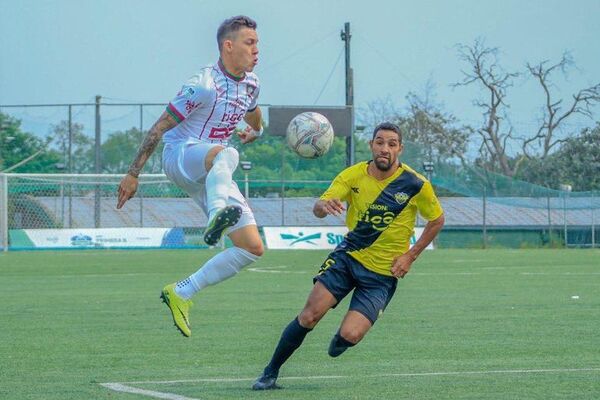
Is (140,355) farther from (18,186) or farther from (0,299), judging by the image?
(18,186)

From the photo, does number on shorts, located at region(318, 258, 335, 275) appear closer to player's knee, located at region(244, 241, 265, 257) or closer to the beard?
player's knee, located at region(244, 241, 265, 257)

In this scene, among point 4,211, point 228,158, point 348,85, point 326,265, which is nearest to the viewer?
point 228,158

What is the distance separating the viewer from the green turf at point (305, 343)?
31.0 ft

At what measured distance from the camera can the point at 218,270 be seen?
970 cm

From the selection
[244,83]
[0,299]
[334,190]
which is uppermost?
[244,83]

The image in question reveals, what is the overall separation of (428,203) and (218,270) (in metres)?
1.62

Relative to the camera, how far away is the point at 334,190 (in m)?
9.73

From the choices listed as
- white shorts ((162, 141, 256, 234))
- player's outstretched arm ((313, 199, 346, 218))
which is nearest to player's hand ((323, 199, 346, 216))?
player's outstretched arm ((313, 199, 346, 218))

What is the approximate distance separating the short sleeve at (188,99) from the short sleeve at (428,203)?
171 cm

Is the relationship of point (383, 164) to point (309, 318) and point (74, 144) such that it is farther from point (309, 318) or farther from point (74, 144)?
point (74, 144)

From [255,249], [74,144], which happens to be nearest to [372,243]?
[255,249]

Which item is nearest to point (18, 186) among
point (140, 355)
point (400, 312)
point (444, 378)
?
point (400, 312)

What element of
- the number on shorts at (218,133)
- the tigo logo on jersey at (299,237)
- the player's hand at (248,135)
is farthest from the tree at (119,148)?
the number on shorts at (218,133)

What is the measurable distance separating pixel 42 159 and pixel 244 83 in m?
42.2
